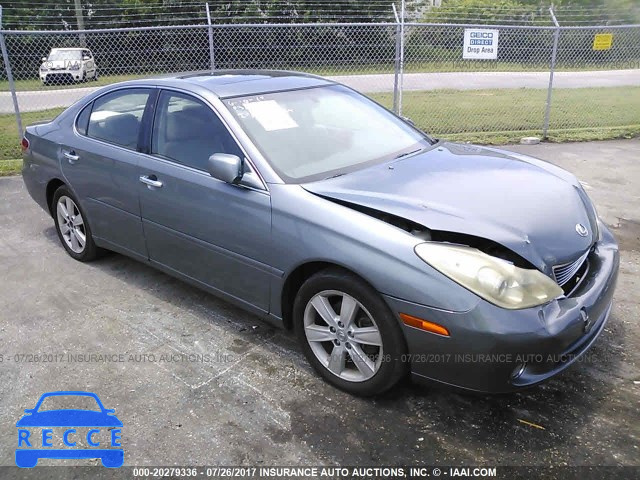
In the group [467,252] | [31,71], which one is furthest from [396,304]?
[31,71]

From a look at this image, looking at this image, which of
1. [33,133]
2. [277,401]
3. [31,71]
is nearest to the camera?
[277,401]

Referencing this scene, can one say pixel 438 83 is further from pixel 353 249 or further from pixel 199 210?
pixel 353 249

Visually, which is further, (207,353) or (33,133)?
(33,133)

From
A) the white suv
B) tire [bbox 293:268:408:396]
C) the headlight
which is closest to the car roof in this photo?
tire [bbox 293:268:408:396]

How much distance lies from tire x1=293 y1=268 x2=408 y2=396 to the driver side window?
0.96m

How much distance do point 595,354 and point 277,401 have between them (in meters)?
1.91

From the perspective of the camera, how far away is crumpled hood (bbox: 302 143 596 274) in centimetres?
269

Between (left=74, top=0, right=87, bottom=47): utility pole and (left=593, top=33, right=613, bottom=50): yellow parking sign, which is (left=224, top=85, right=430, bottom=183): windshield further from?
(left=593, top=33, right=613, bottom=50): yellow parking sign

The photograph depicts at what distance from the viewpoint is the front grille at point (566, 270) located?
269 centimetres

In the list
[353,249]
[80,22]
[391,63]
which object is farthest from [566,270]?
A: [80,22]

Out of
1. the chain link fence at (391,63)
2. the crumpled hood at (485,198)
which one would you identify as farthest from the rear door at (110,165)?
the chain link fence at (391,63)

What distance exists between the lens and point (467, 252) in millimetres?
2564

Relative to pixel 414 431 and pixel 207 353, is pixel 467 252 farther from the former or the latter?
pixel 207 353

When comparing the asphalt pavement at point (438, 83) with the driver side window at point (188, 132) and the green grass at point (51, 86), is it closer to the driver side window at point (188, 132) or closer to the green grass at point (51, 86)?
the green grass at point (51, 86)
